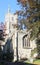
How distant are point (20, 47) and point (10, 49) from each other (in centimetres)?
288

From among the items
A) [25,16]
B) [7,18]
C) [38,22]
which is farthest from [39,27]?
[7,18]

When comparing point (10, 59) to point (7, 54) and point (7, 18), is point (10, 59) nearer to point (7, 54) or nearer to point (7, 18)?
point (7, 54)

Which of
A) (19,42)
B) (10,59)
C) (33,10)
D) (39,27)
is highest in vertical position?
(33,10)

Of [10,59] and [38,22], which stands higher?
[38,22]

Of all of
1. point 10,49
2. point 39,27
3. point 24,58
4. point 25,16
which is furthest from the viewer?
point 10,49

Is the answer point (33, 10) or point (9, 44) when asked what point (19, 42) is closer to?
point (9, 44)

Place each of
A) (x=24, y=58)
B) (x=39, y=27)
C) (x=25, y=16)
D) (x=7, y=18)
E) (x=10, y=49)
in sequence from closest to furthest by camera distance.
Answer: (x=39, y=27)
(x=25, y=16)
(x=24, y=58)
(x=10, y=49)
(x=7, y=18)

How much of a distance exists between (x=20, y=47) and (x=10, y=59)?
2862mm

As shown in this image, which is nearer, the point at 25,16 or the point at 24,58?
the point at 25,16

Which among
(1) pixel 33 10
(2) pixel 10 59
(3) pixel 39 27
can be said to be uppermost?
(1) pixel 33 10

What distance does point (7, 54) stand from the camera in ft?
165

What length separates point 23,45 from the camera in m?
49.7

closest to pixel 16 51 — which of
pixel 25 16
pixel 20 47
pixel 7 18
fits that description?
pixel 20 47

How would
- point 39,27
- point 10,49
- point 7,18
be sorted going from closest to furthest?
point 39,27 < point 10,49 < point 7,18
